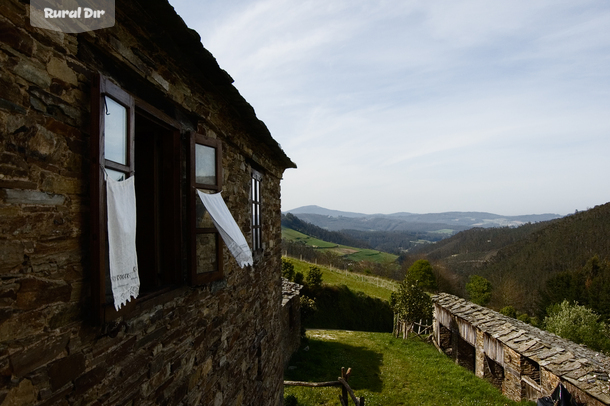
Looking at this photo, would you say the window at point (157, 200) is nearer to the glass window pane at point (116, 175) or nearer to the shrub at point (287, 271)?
the glass window pane at point (116, 175)

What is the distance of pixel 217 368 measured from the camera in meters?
4.53

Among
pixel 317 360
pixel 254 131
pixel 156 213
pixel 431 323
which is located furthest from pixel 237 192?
pixel 431 323

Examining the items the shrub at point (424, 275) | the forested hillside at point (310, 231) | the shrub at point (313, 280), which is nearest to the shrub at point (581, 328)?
the shrub at point (424, 275)

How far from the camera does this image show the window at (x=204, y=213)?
12.2 feet

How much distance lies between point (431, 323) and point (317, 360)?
37.0ft

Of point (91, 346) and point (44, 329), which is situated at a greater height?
point (44, 329)

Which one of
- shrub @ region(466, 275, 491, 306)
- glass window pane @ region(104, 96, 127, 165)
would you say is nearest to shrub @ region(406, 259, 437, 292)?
shrub @ region(466, 275, 491, 306)

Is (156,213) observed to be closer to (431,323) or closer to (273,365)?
(273,365)

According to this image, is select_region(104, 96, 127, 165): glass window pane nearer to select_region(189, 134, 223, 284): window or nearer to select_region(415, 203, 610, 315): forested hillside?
select_region(189, 134, 223, 284): window

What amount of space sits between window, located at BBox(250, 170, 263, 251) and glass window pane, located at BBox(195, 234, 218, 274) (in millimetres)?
2216

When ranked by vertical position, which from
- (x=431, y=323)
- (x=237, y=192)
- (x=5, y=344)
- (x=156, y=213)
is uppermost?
(x=237, y=192)

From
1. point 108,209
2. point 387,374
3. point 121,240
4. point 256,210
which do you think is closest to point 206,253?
point 121,240

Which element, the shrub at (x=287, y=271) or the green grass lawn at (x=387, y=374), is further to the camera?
the shrub at (x=287, y=271)

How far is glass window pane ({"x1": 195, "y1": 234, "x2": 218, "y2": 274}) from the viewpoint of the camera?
3861 mm
